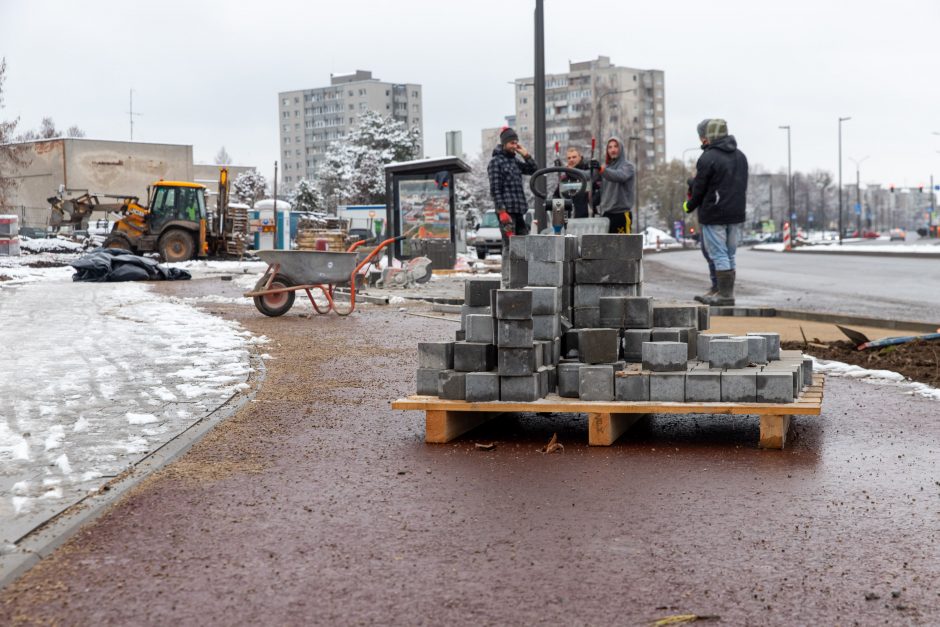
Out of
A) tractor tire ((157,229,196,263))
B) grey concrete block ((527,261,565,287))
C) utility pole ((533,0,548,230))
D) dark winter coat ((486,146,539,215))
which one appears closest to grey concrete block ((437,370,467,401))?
grey concrete block ((527,261,565,287))

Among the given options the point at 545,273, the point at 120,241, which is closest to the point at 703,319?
the point at 545,273

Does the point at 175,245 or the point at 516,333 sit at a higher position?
the point at 175,245

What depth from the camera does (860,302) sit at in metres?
17.2

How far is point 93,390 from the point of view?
8.41 meters

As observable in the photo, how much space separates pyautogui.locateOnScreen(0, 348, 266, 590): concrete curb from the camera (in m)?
4.16

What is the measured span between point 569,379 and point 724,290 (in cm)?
853

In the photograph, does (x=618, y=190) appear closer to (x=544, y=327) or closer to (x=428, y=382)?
(x=544, y=327)

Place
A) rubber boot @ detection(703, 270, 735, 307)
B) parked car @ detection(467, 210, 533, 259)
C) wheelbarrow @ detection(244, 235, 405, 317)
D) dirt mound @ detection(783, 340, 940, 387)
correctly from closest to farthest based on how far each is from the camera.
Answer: dirt mound @ detection(783, 340, 940, 387) < rubber boot @ detection(703, 270, 735, 307) < wheelbarrow @ detection(244, 235, 405, 317) < parked car @ detection(467, 210, 533, 259)

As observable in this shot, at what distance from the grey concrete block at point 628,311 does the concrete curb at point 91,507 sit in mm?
2468

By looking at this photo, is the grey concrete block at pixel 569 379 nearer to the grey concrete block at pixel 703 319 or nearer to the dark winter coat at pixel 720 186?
the grey concrete block at pixel 703 319

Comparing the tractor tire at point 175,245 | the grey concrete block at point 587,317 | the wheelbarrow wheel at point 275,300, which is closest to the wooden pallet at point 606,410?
the grey concrete block at point 587,317

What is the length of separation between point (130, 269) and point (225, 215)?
479 inches

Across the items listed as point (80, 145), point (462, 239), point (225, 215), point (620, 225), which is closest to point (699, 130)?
point (620, 225)

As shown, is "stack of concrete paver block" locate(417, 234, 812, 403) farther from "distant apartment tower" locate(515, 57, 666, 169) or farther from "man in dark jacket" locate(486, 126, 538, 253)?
"distant apartment tower" locate(515, 57, 666, 169)
